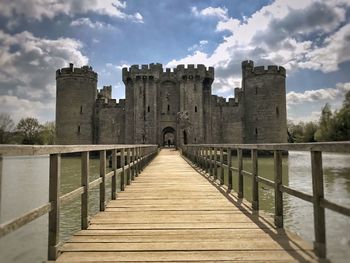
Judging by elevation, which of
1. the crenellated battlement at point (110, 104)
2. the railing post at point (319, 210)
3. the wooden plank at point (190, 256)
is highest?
the crenellated battlement at point (110, 104)

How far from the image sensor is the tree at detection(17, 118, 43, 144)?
4962cm

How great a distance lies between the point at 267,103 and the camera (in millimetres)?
34875

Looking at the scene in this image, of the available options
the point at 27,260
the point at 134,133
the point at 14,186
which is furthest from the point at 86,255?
the point at 134,133

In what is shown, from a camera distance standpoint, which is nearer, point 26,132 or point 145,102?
point 145,102

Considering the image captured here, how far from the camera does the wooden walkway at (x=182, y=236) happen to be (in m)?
2.83

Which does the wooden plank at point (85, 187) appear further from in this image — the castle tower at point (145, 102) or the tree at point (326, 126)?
the tree at point (326, 126)

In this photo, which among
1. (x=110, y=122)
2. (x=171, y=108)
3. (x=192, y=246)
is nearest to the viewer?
(x=192, y=246)

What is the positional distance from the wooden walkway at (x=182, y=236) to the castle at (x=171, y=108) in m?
29.0

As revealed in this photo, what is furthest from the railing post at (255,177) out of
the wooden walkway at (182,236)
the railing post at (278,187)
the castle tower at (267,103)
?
the castle tower at (267,103)

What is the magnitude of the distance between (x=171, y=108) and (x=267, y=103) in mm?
10449

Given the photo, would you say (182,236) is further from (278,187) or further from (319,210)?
(319,210)

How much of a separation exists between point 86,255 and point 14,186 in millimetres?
11597

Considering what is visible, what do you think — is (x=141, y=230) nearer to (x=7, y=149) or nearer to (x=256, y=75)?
(x=7, y=149)

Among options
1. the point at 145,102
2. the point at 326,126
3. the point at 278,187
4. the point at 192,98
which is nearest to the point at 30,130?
the point at 145,102
